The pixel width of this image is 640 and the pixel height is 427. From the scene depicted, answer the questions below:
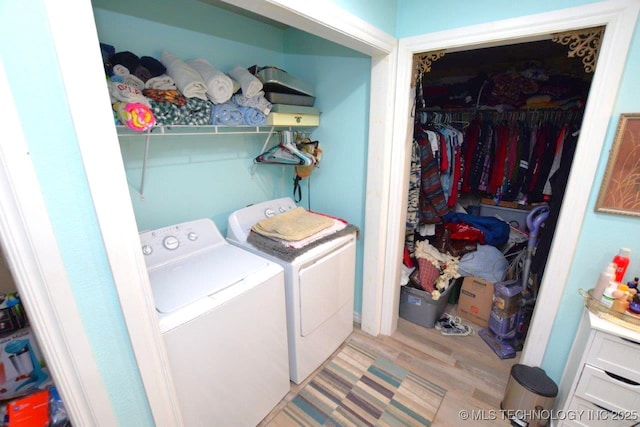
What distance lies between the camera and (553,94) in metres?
2.51

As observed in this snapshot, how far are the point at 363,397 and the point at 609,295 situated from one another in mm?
1373

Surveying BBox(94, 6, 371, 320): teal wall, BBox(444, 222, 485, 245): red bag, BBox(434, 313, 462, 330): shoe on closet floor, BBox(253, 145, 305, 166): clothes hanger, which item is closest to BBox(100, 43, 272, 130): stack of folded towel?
BBox(94, 6, 371, 320): teal wall

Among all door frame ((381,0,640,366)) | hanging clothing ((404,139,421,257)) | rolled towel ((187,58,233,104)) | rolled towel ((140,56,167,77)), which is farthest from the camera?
hanging clothing ((404,139,421,257))

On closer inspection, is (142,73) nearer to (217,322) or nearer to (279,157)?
(279,157)

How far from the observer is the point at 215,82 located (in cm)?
148

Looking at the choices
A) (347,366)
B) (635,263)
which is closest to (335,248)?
(347,366)

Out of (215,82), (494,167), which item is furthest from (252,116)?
(494,167)

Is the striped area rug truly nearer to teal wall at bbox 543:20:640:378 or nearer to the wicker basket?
teal wall at bbox 543:20:640:378

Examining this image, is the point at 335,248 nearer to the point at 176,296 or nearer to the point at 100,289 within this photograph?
the point at 176,296

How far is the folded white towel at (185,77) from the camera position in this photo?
138 cm

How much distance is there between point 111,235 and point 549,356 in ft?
7.00

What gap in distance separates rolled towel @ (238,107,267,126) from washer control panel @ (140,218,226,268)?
658mm

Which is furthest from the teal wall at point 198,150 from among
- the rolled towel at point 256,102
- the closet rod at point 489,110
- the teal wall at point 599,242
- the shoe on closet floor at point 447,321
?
the closet rod at point 489,110

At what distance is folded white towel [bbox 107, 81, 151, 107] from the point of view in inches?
46.3
